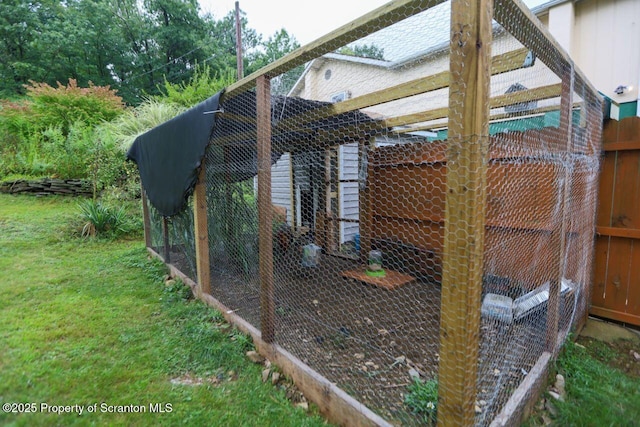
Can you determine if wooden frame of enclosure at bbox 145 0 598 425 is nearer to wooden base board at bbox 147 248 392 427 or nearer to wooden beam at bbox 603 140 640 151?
wooden base board at bbox 147 248 392 427

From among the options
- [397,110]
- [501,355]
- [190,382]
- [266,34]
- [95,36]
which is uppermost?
[266,34]

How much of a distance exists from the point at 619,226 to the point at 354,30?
247cm

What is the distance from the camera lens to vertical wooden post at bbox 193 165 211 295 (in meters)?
2.75

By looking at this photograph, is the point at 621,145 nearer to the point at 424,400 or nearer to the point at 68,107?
the point at 424,400

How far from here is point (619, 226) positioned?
2.29 m

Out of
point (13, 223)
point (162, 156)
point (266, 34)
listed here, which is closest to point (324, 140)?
point (162, 156)

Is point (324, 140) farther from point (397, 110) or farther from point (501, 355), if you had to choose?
point (501, 355)

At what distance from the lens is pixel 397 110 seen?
13.9ft

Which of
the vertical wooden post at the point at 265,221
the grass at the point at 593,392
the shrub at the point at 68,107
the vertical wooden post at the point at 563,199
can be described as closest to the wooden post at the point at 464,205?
the grass at the point at 593,392

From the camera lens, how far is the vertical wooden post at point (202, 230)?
2752 millimetres

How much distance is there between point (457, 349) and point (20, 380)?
7.76 ft

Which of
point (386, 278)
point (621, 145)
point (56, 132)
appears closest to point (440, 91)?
point (621, 145)

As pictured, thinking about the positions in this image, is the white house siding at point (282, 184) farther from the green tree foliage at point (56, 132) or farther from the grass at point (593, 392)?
the grass at point (593, 392)

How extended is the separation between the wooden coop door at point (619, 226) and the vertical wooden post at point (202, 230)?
10.5ft
